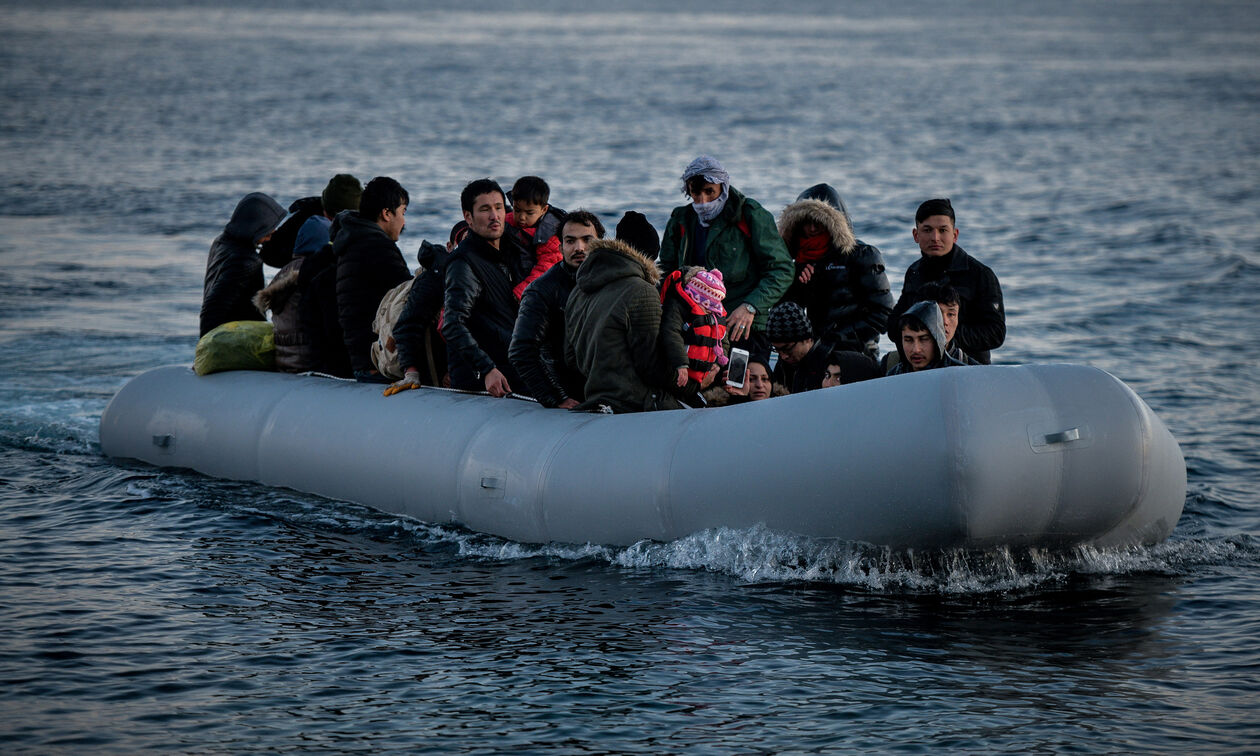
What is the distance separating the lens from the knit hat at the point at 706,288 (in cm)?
779

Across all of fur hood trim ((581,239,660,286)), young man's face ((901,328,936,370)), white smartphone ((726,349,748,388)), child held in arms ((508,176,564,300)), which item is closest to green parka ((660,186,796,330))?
white smartphone ((726,349,748,388))

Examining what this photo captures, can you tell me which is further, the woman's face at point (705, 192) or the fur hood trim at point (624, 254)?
the woman's face at point (705, 192)

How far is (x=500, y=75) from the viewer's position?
5538cm

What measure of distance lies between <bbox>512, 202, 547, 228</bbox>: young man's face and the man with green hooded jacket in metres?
0.80

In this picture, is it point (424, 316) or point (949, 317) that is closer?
point (949, 317)

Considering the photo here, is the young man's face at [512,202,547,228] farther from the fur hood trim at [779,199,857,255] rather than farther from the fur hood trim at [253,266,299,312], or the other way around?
the fur hood trim at [253,266,299,312]

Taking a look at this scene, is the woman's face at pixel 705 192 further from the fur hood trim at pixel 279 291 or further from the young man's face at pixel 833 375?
the fur hood trim at pixel 279 291

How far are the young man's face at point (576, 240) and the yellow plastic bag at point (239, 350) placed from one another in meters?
3.17

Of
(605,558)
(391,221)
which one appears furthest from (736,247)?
(391,221)

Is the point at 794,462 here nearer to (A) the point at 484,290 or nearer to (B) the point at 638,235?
(B) the point at 638,235

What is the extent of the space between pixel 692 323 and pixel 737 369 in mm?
527

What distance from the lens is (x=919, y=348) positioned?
Result: 24.6 ft

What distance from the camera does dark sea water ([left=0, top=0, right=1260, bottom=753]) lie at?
20.9 ft

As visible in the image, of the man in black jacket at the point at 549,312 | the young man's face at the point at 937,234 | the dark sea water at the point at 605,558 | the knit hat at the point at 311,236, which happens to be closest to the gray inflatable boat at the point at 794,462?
the dark sea water at the point at 605,558
